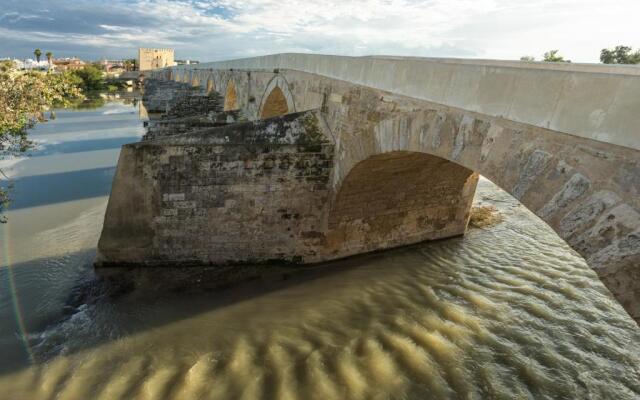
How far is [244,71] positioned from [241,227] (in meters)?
8.78

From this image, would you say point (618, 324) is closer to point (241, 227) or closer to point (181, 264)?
point (241, 227)

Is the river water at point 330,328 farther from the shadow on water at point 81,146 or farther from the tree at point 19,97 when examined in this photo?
the shadow on water at point 81,146

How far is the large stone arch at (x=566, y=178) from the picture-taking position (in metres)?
2.53

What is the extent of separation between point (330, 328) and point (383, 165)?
8.77 ft

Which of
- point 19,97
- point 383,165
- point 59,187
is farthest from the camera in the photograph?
point 59,187

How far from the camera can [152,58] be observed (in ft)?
208

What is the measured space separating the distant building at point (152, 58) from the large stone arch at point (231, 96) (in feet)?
162

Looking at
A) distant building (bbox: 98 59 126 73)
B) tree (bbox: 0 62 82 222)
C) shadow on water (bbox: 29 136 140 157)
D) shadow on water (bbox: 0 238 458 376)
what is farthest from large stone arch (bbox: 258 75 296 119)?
distant building (bbox: 98 59 126 73)

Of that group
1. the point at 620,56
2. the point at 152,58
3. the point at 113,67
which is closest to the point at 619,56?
the point at 620,56

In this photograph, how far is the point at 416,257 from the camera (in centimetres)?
834

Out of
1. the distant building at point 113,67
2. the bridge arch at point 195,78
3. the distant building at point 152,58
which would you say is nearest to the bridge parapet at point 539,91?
the bridge arch at point 195,78

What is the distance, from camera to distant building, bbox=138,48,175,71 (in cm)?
6256

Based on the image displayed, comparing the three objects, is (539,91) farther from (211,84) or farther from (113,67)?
(113,67)

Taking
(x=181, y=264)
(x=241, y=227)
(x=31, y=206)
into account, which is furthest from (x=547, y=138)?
(x=31, y=206)
